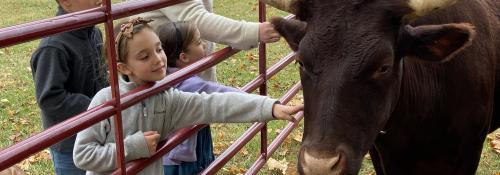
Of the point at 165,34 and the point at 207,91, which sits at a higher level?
the point at 165,34

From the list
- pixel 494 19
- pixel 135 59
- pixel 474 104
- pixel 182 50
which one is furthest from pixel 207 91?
pixel 494 19

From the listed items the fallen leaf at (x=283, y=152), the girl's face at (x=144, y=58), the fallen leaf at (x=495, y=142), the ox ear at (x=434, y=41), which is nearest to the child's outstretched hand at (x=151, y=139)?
the girl's face at (x=144, y=58)

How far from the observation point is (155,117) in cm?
314

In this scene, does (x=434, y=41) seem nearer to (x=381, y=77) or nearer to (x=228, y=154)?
(x=381, y=77)

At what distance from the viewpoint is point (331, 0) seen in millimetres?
3008

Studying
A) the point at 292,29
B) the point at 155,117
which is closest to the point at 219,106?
the point at 155,117

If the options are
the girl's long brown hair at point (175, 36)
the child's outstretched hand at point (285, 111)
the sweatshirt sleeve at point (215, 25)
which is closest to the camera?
the child's outstretched hand at point (285, 111)

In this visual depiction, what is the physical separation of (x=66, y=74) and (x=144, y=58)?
49 cm

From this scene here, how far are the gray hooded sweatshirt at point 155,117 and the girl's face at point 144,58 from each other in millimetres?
124

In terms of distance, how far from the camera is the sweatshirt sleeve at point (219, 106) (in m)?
3.22

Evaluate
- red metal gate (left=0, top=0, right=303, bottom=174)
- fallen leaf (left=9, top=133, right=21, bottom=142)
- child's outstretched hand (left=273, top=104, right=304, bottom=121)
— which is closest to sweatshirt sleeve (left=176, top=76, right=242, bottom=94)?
red metal gate (left=0, top=0, right=303, bottom=174)

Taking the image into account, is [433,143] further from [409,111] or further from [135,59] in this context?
[135,59]

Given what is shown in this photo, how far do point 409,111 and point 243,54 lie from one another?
6.29m

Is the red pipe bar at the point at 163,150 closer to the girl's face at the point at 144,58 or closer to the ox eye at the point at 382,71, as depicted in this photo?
the girl's face at the point at 144,58
